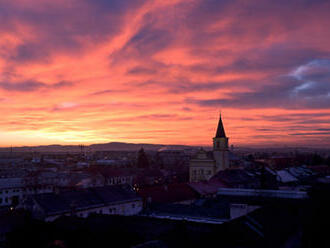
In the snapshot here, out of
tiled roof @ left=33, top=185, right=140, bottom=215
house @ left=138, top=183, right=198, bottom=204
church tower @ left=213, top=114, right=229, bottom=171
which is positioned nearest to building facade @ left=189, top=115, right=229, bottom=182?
church tower @ left=213, top=114, right=229, bottom=171

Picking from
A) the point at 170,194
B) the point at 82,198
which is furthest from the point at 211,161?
the point at 82,198

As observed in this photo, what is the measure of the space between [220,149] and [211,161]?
3.44 metres

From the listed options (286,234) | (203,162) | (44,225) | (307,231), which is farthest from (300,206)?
(203,162)

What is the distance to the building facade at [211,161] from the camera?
253 ft

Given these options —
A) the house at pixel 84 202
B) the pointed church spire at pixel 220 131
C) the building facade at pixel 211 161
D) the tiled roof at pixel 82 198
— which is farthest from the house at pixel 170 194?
the pointed church spire at pixel 220 131

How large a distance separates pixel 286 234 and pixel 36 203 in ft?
77.6

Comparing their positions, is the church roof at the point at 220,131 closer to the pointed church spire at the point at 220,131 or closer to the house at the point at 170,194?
the pointed church spire at the point at 220,131

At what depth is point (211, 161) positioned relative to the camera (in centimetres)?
7719

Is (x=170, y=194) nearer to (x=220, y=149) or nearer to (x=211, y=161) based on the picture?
(x=211, y=161)

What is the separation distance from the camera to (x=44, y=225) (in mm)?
17359

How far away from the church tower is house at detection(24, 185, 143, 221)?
3533cm

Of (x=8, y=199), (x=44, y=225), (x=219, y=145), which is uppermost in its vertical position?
(x=219, y=145)

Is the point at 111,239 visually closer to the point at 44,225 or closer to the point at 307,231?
the point at 44,225

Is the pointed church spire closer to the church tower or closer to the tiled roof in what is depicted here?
the church tower
